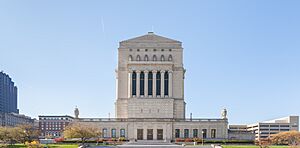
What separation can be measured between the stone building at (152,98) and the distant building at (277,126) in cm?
7288

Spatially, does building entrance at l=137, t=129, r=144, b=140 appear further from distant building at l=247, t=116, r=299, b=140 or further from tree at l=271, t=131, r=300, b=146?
distant building at l=247, t=116, r=299, b=140

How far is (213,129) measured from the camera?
349 ft

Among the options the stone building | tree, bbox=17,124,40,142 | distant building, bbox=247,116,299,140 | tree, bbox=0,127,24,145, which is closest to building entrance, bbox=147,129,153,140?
the stone building

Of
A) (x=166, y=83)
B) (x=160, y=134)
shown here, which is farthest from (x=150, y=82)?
(x=160, y=134)

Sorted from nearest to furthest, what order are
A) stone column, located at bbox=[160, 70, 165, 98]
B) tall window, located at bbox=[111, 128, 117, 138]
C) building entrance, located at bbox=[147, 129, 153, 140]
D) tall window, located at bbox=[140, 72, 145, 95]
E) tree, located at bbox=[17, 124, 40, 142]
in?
tree, located at bbox=[17, 124, 40, 142], building entrance, located at bbox=[147, 129, 153, 140], tall window, located at bbox=[111, 128, 117, 138], stone column, located at bbox=[160, 70, 165, 98], tall window, located at bbox=[140, 72, 145, 95]

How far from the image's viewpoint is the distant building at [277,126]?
175 meters

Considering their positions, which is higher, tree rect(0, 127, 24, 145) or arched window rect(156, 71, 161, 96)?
arched window rect(156, 71, 161, 96)

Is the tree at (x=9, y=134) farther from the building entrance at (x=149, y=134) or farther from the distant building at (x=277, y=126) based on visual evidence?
the distant building at (x=277, y=126)

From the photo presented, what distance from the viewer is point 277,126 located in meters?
179

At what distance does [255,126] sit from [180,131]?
9287cm

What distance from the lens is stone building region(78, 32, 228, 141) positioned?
10650 cm

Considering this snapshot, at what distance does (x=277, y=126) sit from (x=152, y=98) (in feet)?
285

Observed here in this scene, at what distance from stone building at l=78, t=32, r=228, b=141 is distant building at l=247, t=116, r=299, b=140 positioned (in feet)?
239

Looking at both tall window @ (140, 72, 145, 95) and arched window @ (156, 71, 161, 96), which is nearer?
tall window @ (140, 72, 145, 95)
